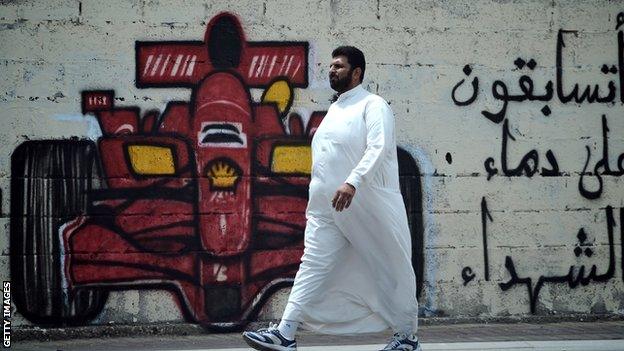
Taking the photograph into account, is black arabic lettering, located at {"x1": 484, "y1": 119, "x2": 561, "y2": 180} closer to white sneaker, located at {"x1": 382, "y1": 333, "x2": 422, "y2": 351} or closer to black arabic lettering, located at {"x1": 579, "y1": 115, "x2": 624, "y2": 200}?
black arabic lettering, located at {"x1": 579, "y1": 115, "x2": 624, "y2": 200}

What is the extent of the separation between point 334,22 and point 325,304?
2.55 m

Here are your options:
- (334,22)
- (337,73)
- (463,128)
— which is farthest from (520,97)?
(337,73)

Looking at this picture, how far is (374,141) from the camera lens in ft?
19.3

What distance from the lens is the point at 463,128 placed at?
26.7 feet

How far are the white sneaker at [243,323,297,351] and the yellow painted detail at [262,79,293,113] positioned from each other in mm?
2336

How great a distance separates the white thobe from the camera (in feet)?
19.8

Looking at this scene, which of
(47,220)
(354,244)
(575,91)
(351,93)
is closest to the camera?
(354,244)

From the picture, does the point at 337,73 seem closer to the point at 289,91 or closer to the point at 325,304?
the point at 325,304

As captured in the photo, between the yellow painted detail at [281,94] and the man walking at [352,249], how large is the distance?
177 cm

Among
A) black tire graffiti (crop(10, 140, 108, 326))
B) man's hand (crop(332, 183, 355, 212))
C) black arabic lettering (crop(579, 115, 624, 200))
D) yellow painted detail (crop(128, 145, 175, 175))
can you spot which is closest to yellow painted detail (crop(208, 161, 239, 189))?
yellow painted detail (crop(128, 145, 175, 175))

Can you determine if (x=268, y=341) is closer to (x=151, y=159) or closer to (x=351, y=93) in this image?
(x=351, y=93)

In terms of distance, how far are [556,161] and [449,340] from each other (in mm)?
1765

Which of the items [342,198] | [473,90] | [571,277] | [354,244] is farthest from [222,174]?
[571,277]

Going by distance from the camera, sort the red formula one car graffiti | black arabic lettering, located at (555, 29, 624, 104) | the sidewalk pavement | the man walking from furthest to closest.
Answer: black arabic lettering, located at (555, 29, 624, 104)
the red formula one car graffiti
the sidewalk pavement
the man walking
